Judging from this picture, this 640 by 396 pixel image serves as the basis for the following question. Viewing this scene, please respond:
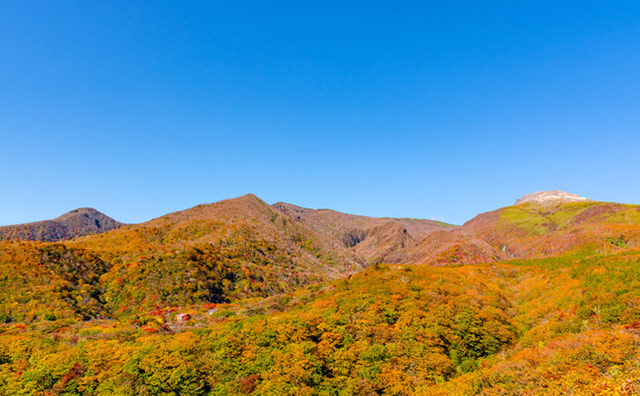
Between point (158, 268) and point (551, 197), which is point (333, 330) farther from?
point (551, 197)

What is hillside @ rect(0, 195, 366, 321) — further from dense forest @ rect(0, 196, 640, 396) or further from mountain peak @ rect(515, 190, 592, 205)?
mountain peak @ rect(515, 190, 592, 205)

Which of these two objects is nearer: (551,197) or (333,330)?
(333,330)

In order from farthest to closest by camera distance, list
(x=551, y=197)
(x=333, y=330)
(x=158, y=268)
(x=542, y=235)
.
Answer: (x=551, y=197) → (x=542, y=235) → (x=158, y=268) → (x=333, y=330)

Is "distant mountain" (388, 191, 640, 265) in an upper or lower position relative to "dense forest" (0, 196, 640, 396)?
upper

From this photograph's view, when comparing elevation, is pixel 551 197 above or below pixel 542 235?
above

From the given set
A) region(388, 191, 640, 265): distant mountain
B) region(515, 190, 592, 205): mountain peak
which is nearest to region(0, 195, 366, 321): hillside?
region(388, 191, 640, 265): distant mountain

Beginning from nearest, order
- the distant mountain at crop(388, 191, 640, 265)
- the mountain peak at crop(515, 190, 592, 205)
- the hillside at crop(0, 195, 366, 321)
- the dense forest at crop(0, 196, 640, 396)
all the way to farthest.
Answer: the dense forest at crop(0, 196, 640, 396), the hillside at crop(0, 195, 366, 321), the distant mountain at crop(388, 191, 640, 265), the mountain peak at crop(515, 190, 592, 205)

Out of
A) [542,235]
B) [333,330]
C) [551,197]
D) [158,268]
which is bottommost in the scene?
[333,330]

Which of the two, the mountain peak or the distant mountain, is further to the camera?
the mountain peak

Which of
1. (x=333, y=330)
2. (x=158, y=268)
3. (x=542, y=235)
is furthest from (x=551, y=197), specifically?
(x=158, y=268)

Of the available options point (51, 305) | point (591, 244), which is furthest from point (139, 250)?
point (591, 244)

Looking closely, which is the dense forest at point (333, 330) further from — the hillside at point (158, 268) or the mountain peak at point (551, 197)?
the mountain peak at point (551, 197)

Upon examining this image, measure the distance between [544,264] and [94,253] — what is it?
115327 mm

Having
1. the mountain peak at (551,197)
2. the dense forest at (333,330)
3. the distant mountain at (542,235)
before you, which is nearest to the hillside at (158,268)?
the dense forest at (333,330)
